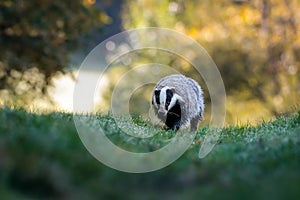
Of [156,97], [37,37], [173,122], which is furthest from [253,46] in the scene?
[156,97]

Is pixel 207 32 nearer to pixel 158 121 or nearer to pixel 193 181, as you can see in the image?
pixel 158 121

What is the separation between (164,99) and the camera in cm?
999

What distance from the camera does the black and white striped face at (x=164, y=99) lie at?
1002 cm

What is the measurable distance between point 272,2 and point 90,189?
23.3 metres

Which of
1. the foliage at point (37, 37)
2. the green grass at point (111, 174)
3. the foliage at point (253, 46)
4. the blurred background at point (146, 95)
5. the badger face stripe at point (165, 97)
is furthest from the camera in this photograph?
the foliage at point (253, 46)

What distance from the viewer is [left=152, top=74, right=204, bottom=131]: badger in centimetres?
1009

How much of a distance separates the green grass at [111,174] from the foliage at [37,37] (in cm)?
997

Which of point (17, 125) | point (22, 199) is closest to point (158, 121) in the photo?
point (17, 125)

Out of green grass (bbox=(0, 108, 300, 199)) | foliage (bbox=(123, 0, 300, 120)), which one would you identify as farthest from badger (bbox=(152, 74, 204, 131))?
foliage (bbox=(123, 0, 300, 120))

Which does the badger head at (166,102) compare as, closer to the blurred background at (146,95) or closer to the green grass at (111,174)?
the blurred background at (146,95)

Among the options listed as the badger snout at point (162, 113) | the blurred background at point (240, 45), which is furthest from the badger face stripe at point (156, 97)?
the blurred background at point (240, 45)

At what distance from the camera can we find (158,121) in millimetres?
10383

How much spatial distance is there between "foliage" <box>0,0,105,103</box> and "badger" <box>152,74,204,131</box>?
6289 millimetres

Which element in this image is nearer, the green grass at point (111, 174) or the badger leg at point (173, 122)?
the green grass at point (111, 174)
